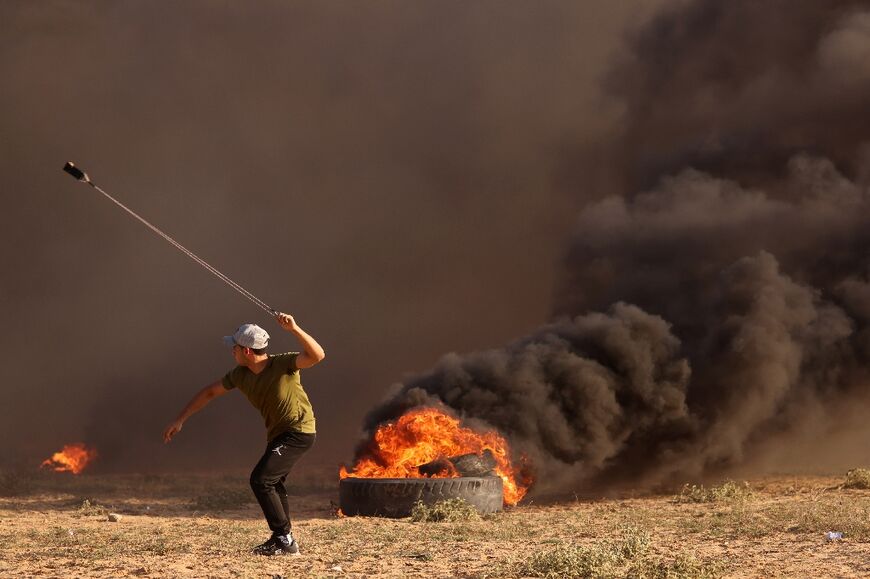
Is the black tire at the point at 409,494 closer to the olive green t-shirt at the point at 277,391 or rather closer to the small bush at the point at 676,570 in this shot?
the olive green t-shirt at the point at 277,391

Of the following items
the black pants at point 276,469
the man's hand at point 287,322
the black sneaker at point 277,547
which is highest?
the man's hand at point 287,322

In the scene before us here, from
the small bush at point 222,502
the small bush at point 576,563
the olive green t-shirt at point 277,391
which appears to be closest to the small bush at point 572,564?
the small bush at point 576,563

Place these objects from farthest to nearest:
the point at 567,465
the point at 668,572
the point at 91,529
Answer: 1. the point at 567,465
2. the point at 91,529
3. the point at 668,572

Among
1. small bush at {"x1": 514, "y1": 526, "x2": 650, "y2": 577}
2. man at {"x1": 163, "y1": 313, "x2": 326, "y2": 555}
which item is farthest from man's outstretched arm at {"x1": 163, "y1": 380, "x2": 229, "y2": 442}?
small bush at {"x1": 514, "y1": 526, "x2": 650, "y2": 577}

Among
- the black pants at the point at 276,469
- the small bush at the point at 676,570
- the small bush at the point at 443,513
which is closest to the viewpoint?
the small bush at the point at 676,570

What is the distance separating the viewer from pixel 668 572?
848cm

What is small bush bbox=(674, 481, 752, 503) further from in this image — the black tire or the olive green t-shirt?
the olive green t-shirt

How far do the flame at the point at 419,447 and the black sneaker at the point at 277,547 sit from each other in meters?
9.68

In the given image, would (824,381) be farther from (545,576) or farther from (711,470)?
(545,576)

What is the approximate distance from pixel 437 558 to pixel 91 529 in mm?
6783

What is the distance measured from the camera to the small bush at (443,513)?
15.9 meters

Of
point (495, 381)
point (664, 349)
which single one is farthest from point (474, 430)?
point (664, 349)

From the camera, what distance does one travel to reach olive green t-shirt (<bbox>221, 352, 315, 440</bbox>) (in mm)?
9383

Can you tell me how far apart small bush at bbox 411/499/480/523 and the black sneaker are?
20.3ft
